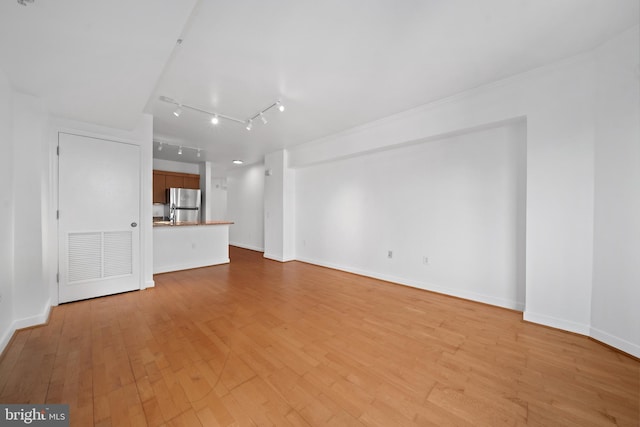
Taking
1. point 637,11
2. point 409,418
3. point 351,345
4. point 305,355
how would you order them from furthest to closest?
point 351,345 → point 305,355 → point 637,11 → point 409,418

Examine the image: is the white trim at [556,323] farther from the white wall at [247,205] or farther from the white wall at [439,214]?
the white wall at [247,205]

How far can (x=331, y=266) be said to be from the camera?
515cm

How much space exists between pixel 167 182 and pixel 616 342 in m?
8.78

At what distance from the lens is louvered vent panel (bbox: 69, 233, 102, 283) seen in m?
3.09

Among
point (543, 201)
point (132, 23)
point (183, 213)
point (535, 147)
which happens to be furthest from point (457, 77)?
point (183, 213)

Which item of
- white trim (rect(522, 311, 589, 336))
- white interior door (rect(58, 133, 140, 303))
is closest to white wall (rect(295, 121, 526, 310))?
white trim (rect(522, 311, 589, 336))

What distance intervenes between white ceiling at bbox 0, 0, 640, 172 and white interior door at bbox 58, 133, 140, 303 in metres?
0.46

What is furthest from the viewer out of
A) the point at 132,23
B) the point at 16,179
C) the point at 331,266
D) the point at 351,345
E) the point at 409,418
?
the point at 331,266

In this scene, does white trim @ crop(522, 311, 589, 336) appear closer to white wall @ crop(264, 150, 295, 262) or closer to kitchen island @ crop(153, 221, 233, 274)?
white wall @ crop(264, 150, 295, 262)

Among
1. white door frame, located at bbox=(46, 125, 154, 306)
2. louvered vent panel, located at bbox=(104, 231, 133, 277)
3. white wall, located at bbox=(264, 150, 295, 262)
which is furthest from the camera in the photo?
white wall, located at bbox=(264, 150, 295, 262)

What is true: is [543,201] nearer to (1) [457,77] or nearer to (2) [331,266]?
(1) [457,77]

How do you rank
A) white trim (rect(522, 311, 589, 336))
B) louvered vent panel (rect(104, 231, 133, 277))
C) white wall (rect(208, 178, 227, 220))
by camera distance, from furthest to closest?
1. white wall (rect(208, 178, 227, 220))
2. louvered vent panel (rect(104, 231, 133, 277))
3. white trim (rect(522, 311, 589, 336))

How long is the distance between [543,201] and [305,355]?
2918 mm

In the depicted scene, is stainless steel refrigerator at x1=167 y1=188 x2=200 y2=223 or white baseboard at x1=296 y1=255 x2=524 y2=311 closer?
white baseboard at x1=296 y1=255 x2=524 y2=311
